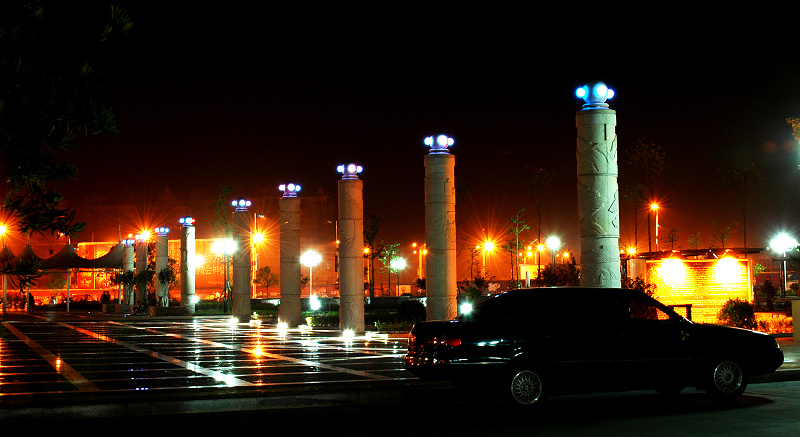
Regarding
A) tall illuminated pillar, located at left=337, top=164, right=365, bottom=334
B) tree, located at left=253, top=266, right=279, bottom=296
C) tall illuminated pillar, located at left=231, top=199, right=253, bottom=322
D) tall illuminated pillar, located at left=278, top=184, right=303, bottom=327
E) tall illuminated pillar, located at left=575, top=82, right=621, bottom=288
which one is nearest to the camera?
tall illuminated pillar, located at left=575, top=82, right=621, bottom=288

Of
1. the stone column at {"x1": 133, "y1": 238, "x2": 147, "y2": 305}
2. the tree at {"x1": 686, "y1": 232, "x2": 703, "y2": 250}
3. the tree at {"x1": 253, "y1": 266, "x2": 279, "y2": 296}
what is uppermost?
the tree at {"x1": 686, "y1": 232, "x2": 703, "y2": 250}

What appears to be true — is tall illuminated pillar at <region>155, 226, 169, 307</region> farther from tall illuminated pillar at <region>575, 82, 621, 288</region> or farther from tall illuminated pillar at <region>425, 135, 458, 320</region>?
tall illuminated pillar at <region>575, 82, 621, 288</region>

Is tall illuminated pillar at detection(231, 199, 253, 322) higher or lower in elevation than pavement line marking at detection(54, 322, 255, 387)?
higher

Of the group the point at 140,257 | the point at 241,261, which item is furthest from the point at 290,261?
the point at 140,257

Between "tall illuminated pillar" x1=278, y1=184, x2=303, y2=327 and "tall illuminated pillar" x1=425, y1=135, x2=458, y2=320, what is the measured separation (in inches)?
430

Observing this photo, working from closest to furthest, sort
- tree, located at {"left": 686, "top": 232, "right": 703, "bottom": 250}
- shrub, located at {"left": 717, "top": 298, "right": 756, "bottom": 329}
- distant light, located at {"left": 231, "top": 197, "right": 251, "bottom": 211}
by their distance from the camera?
1. shrub, located at {"left": 717, "top": 298, "right": 756, "bottom": 329}
2. distant light, located at {"left": 231, "top": 197, "right": 251, "bottom": 211}
3. tree, located at {"left": 686, "top": 232, "right": 703, "bottom": 250}

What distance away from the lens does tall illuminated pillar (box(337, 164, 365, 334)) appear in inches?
1212

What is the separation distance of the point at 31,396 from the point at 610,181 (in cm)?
1189

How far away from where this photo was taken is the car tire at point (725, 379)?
13.4m

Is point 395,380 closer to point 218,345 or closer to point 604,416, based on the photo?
point 604,416

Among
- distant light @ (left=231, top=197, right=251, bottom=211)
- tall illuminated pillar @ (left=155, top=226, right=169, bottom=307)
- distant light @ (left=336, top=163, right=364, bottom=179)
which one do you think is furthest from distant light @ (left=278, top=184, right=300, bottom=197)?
tall illuminated pillar @ (left=155, top=226, right=169, bottom=307)

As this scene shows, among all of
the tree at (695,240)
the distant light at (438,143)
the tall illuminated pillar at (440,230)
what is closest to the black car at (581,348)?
the tall illuminated pillar at (440,230)

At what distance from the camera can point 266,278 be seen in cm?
9494

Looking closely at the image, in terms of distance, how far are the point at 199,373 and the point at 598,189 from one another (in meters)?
9.05
